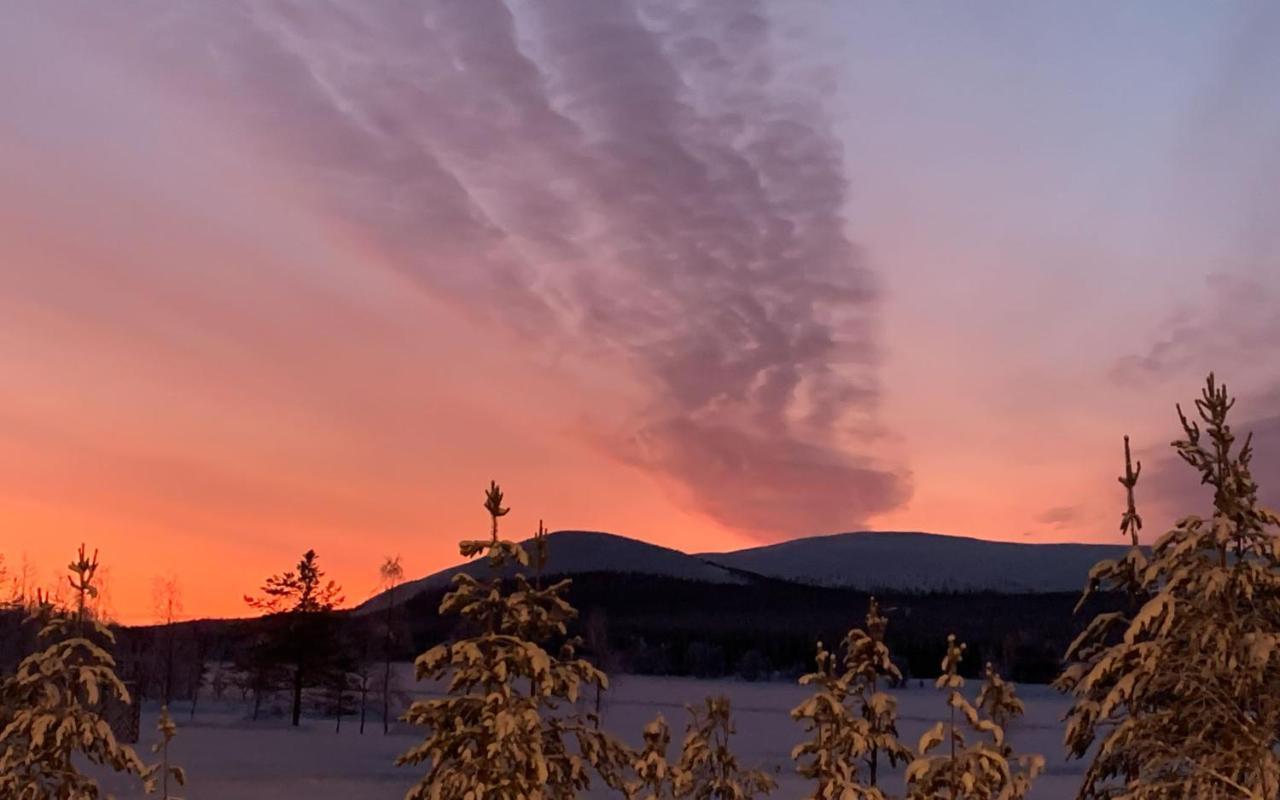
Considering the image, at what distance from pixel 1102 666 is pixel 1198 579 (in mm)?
1546

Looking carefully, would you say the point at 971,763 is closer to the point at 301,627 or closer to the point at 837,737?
the point at 837,737

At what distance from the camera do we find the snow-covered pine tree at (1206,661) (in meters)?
13.6

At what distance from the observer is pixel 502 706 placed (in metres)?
15.8

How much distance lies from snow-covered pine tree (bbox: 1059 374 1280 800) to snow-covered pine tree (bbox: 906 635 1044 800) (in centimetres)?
93

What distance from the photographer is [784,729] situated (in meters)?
86.5

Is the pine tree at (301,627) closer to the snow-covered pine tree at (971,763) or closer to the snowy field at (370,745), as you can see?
the snowy field at (370,745)

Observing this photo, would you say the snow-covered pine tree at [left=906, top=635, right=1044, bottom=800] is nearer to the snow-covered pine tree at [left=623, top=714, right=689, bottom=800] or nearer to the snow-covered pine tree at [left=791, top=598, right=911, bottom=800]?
the snow-covered pine tree at [left=791, top=598, right=911, bottom=800]

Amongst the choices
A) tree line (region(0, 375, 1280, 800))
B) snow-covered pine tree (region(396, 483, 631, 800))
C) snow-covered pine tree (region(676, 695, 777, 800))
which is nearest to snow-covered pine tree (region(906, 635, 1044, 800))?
tree line (region(0, 375, 1280, 800))

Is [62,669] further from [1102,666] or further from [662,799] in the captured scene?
[1102,666]

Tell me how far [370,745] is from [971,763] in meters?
56.5

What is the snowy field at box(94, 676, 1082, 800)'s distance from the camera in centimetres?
4741

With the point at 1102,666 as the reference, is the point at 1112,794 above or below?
below

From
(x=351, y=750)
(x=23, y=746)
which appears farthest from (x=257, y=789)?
(x=23, y=746)

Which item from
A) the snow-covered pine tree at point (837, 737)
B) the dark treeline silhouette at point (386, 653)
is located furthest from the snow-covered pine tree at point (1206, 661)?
the dark treeline silhouette at point (386, 653)
